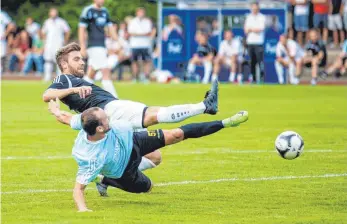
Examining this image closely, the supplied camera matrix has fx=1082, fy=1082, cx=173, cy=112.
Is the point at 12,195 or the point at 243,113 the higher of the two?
the point at 243,113

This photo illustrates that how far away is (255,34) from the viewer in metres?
35.3

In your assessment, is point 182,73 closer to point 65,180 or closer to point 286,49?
point 286,49

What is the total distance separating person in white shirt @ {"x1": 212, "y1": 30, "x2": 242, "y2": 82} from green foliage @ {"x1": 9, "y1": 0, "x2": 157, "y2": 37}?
45.9ft

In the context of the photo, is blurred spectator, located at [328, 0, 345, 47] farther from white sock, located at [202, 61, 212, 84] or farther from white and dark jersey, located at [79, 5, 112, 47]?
white and dark jersey, located at [79, 5, 112, 47]

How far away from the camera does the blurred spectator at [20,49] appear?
151 feet

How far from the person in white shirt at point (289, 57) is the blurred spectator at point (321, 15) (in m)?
1.49

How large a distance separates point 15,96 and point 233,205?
754 inches

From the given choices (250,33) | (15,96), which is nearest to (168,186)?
(15,96)

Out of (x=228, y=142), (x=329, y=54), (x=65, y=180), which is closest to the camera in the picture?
(x=65, y=180)

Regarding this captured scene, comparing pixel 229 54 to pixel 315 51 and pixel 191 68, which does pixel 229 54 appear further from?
pixel 315 51

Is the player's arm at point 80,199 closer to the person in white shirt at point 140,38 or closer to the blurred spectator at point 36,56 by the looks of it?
the person in white shirt at point 140,38

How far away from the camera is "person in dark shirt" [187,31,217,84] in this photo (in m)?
38.1

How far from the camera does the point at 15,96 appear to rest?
97.8ft

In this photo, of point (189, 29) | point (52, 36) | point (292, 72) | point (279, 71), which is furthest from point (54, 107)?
point (189, 29)
